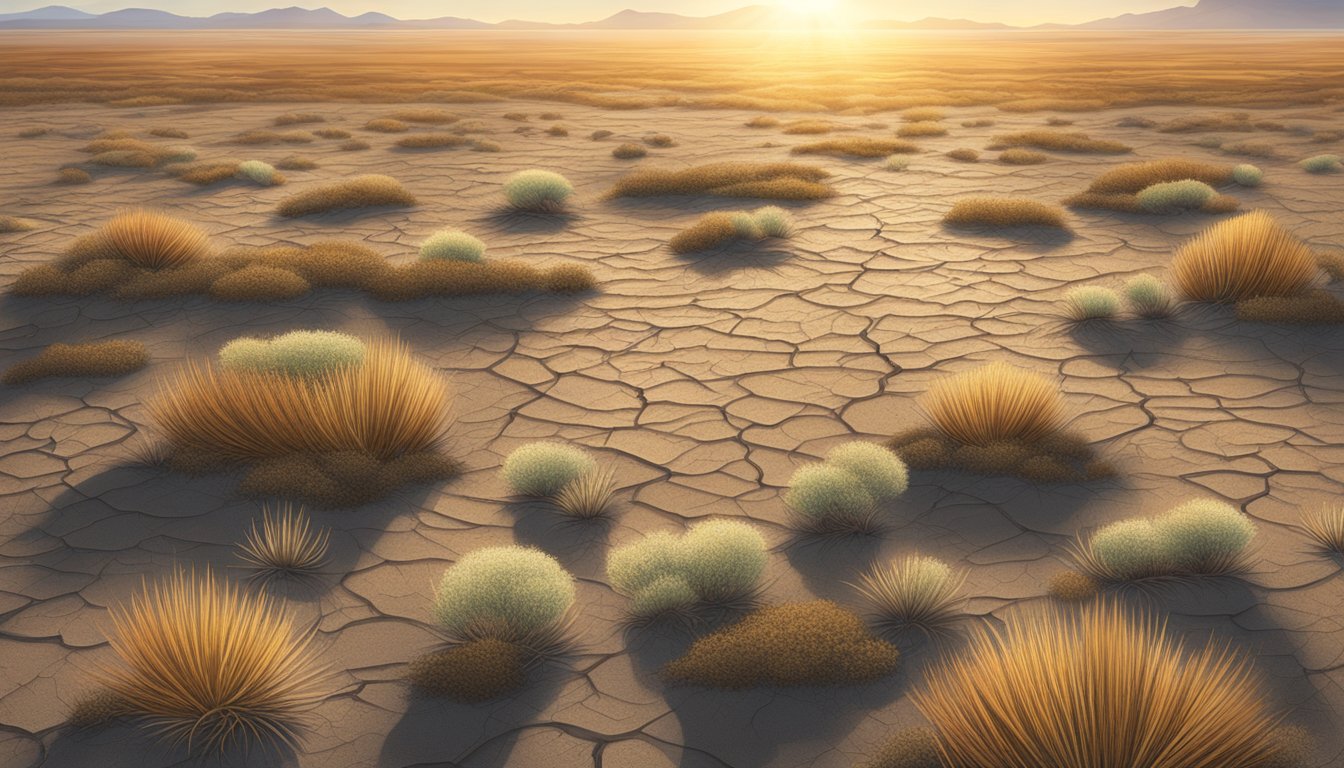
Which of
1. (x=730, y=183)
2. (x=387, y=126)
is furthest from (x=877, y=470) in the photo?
(x=387, y=126)

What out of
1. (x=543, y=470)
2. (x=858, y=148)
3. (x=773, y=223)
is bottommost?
(x=543, y=470)

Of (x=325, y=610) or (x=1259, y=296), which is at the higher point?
(x=1259, y=296)

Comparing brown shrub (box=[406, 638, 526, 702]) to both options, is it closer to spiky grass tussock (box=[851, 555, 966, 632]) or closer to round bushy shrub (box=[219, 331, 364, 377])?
spiky grass tussock (box=[851, 555, 966, 632])

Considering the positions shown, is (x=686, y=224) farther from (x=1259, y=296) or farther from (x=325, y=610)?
(x=325, y=610)

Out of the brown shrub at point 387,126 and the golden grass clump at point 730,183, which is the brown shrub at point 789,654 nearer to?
the golden grass clump at point 730,183

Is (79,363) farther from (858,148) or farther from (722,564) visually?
(858,148)

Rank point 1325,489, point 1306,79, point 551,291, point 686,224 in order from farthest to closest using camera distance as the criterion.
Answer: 1. point 1306,79
2. point 686,224
3. point 551,291
4. point 1325,489

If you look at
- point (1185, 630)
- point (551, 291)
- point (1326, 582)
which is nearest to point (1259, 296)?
point (1326, 582)
